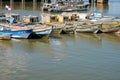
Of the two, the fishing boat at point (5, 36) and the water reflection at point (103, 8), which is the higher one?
the water reflection at point (103, 8)

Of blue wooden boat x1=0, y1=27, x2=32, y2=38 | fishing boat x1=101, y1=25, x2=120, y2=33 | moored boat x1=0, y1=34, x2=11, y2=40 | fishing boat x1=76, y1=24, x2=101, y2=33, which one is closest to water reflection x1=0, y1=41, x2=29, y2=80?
moored boat x1=0, y1=34, x2=11, y2=40

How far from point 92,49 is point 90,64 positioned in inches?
215

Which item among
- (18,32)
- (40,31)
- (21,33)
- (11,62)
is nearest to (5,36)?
(18,32)

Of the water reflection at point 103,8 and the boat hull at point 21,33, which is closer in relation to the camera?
the boat hull at point 21,33

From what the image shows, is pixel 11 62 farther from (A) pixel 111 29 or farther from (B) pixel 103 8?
(B) pixel 103 8

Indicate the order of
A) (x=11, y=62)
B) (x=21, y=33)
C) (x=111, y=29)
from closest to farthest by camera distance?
1. (x=11, y=62)
2. (x=21, y=33)
3. (x=111, y=29)

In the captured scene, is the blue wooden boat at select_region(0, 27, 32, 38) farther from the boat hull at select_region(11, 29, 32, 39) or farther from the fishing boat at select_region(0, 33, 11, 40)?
the fishing boat at select_region(0, 33, 11, 40)

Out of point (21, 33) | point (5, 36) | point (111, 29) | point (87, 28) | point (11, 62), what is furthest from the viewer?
point (111, 29)

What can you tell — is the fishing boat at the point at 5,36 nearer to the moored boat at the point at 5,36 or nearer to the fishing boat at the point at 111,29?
the moored boat at the point at 5,36

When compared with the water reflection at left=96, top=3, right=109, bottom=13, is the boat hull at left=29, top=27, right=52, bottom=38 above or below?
below

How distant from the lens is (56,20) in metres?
42.5

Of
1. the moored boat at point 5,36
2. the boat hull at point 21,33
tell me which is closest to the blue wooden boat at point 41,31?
the boat hull at point 21,33

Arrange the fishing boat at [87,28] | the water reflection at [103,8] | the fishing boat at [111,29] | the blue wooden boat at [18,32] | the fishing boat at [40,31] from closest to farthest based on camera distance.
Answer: the blue wooden boat at [18,32] < the fishing boat at [40,31] < the fishing boat at [87,28] < the fishing boat at [111,29] < the water reflection at [103,8]

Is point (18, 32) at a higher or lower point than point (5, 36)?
higher
